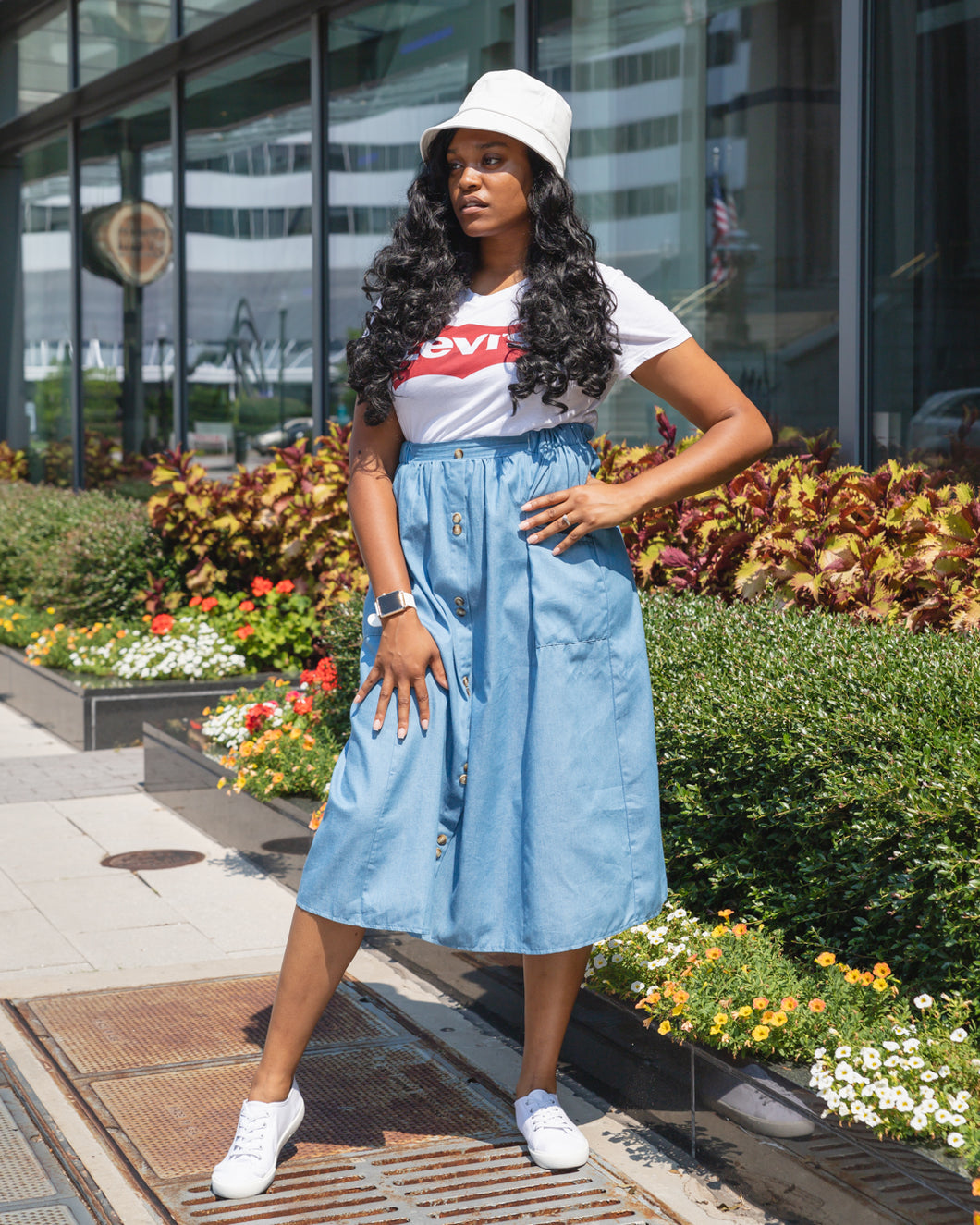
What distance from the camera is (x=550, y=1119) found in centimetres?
294

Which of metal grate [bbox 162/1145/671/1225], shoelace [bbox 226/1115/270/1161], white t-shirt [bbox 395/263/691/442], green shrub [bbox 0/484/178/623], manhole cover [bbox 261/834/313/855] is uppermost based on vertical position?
white t-shirt [bbox 395/263/691/442]

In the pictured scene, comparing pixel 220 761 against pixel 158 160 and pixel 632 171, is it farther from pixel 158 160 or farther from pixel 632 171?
pixel 158 160

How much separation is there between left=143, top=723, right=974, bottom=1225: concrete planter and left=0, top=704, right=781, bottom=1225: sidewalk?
0.05 m

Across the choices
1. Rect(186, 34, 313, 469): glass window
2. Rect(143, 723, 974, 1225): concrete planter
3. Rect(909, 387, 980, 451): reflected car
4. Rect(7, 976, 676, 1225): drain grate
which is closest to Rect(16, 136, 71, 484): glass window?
Rect(186, 34, 313, 469): glass window

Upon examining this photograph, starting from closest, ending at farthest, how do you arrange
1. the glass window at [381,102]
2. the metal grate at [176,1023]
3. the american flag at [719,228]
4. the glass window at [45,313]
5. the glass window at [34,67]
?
the metal grate at [176,1023] → the american flag at [719,228] → the glass window at [381,102] → the glass window at [34,67] → the glass window at [45,313]

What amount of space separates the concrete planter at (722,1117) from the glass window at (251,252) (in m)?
6.28

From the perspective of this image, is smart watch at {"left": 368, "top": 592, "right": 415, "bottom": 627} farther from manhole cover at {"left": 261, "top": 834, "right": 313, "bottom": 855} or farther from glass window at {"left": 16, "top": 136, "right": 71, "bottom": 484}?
glass window at {"left": 16, "top": 136, "right": 71, "bottom": 484}

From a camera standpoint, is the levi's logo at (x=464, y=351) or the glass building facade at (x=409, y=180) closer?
the levi's logo at (x=464, y=351)

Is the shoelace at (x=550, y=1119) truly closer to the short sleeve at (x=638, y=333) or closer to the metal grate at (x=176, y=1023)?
the metal grate at (x=176, y=1023)

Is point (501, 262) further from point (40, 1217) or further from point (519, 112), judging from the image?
point (40, 1217)

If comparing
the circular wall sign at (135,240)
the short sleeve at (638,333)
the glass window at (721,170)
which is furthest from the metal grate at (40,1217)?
the circular wall sign at (135,240)

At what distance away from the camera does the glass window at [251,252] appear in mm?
9750

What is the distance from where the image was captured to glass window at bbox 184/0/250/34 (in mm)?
10281

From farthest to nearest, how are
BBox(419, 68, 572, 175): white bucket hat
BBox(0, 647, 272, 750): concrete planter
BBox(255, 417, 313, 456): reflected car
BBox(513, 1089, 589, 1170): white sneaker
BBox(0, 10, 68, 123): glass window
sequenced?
1. BBox(0, 10, 68, 123): glass window
2. BBox(255, 417, 313, 456): reflected car
3. BBox(0, 647, 272, 750): concrete planter
4. BBox(513, 1089, 589, 1170): white sneaker
5. BBox(419, 68, 572, 175): white bucket hat
